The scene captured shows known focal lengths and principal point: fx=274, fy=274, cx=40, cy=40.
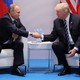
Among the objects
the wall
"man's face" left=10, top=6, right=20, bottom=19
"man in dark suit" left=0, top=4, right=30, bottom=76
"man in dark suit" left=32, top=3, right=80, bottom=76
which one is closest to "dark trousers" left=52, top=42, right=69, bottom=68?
"man in dark suit" left=32, top=3, right=80, bottom=76

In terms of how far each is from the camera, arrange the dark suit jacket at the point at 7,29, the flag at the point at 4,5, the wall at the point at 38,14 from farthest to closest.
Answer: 1. the wall at the point at 38,14
2. the flag at the point at 4,5
3. the dark suit jacket at the point at 7,29

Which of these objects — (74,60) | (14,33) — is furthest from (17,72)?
(74,60)

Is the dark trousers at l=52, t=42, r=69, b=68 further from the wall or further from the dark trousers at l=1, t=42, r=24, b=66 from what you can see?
the wall

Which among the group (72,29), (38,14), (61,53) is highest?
(38,14)

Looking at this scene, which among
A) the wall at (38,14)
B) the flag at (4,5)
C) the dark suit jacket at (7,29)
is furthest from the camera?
the wall at (38,14)

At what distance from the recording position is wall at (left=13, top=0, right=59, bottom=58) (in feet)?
20.6

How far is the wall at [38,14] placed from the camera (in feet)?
20.6

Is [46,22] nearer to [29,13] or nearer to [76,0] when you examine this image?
[29,13]

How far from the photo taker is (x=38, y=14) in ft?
20.7

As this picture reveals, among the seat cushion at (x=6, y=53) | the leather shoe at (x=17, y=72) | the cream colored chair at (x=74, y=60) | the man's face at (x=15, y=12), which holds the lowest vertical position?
the leather shoe at (x=17, y=72)

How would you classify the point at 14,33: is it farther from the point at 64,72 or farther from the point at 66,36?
the point at 64,72

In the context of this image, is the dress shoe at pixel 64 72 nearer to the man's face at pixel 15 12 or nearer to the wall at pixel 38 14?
the man's face at pixel 15 12

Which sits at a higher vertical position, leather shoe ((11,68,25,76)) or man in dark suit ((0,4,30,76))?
man in dark suit ((0,4,30,76))

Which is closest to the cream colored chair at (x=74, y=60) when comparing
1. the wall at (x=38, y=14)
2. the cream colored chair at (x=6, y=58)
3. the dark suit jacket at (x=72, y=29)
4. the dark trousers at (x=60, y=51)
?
the dark trousers at (x=60, y=51)
